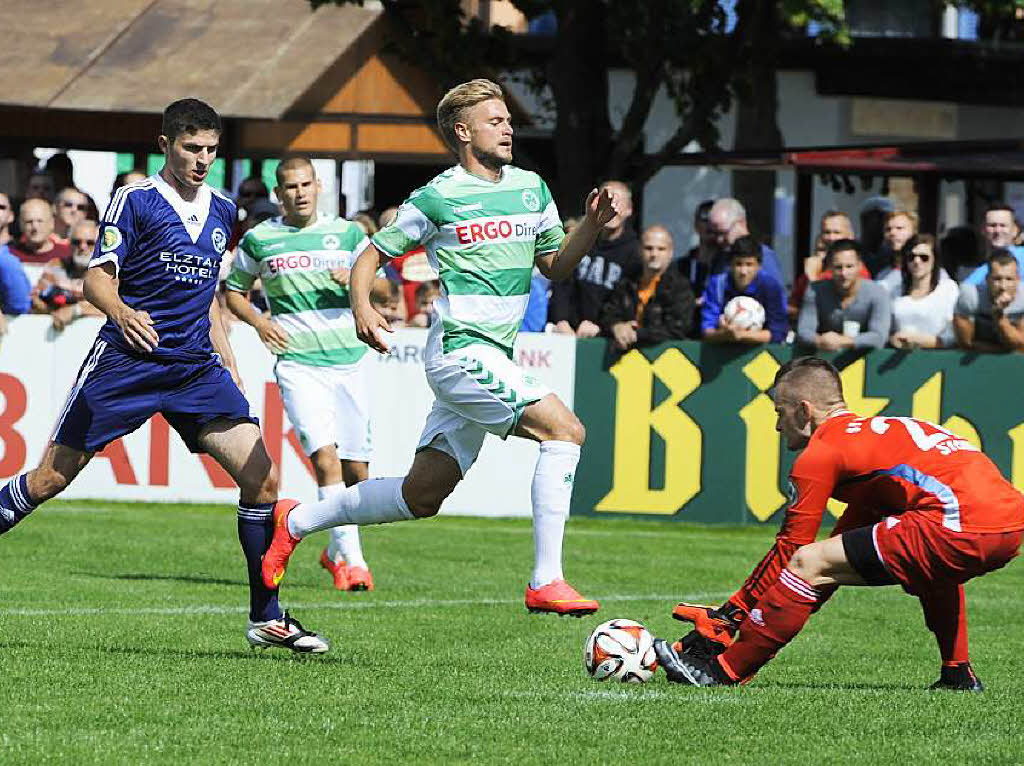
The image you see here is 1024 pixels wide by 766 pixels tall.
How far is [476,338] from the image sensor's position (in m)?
8.80

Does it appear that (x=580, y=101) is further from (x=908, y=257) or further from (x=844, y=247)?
(x=844, y=247)

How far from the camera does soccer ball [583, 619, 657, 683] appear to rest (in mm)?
8016

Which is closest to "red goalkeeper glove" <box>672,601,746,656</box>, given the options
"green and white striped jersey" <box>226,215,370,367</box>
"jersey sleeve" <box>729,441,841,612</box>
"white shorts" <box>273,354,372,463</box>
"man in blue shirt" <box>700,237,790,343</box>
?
"jersey sleeve" <box>729,441,841,612</box>

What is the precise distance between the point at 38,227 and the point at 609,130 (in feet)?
23.6

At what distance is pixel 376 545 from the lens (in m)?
14.2

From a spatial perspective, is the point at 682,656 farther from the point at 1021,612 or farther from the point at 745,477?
the point at 745,477

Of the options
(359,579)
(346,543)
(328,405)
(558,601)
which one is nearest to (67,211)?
(328,405)

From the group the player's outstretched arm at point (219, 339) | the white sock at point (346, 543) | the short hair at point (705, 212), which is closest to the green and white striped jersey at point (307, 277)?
the white sock at point (346, 543)

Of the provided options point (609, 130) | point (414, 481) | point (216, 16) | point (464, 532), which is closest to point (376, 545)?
point (464, 532)

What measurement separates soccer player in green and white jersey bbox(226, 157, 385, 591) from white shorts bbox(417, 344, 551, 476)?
10.2 ft

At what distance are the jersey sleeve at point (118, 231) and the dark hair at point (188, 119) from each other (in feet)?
1.07

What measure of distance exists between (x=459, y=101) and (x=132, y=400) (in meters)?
1.83

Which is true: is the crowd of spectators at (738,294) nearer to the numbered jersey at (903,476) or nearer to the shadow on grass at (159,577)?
the shadow on grass at (159,577)

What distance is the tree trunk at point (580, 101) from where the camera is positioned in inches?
842
